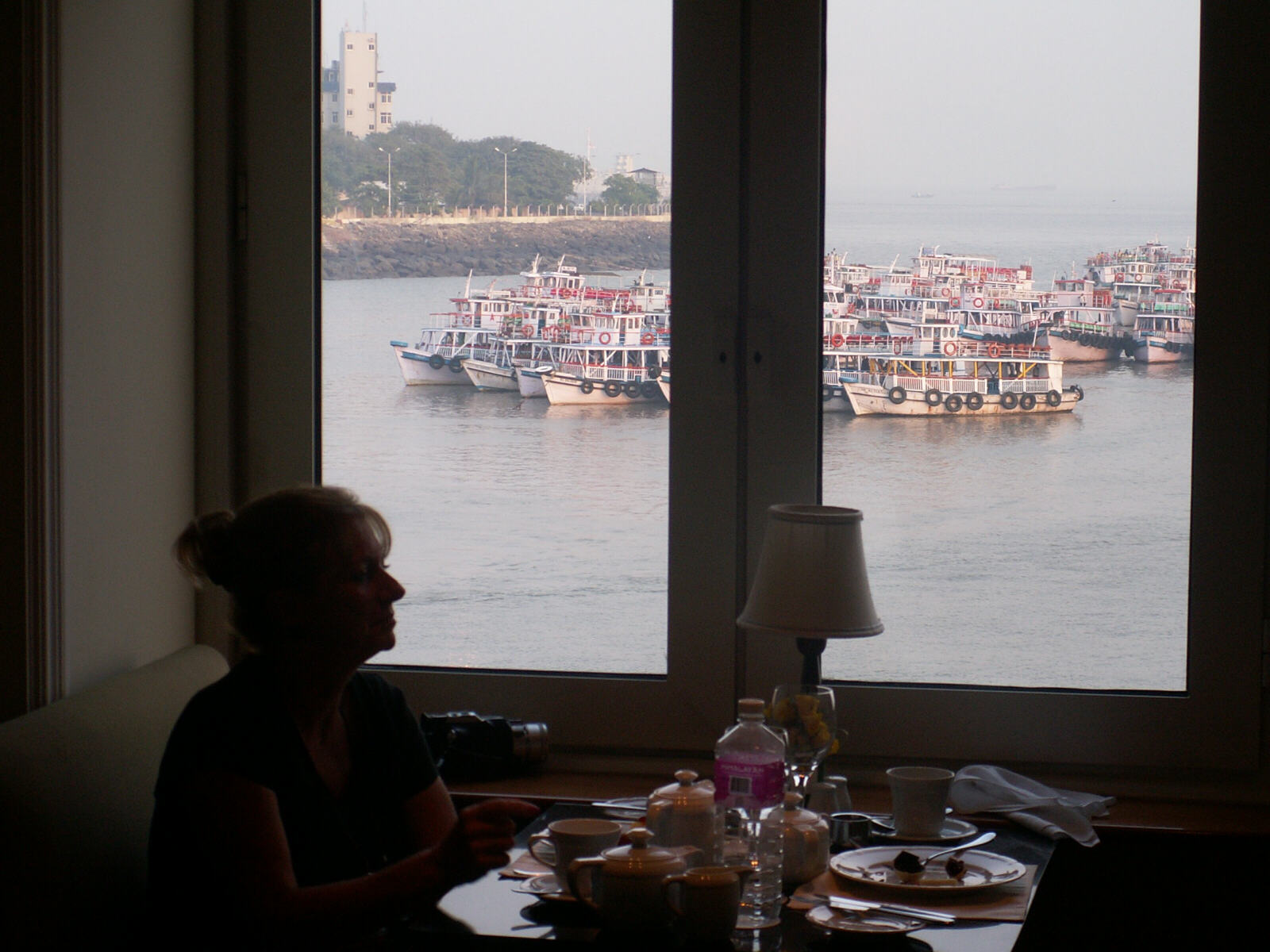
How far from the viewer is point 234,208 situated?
2.50m

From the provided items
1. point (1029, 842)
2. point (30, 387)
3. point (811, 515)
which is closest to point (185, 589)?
point (30, 387)

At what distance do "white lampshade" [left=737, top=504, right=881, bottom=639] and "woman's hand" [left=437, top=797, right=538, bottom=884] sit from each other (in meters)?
0.67

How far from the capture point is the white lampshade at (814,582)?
6.60 ft

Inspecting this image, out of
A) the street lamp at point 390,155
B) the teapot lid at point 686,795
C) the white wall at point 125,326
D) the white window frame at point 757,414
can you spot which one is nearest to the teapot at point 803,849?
the teapot lid at point 686,795

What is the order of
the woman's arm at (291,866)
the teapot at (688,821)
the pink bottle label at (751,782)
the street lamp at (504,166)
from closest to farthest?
1. the woman's arm at (291,866)
2. the teapot at (688,821)
3. the pink bottle label at (751,782)
4. the street lamp at (504,166)

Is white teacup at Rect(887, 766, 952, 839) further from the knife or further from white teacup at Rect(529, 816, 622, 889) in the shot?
white teacup at Rect(529, 816, 622, 889)

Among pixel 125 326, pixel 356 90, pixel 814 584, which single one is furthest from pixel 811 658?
pixel 356 90

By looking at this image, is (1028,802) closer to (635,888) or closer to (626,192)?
(635,888)

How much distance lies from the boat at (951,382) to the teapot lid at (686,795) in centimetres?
93

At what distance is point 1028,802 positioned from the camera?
208cm

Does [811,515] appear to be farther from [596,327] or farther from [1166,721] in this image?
[1166,721]

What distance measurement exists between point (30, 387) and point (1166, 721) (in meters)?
1.97

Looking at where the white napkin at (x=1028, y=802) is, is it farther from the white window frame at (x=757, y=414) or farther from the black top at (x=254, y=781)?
the black top at (x=254, y=781)

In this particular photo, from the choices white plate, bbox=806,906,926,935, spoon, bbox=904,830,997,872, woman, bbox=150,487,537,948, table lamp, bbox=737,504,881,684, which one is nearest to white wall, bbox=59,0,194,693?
woman, bbox=150,487,537,948
